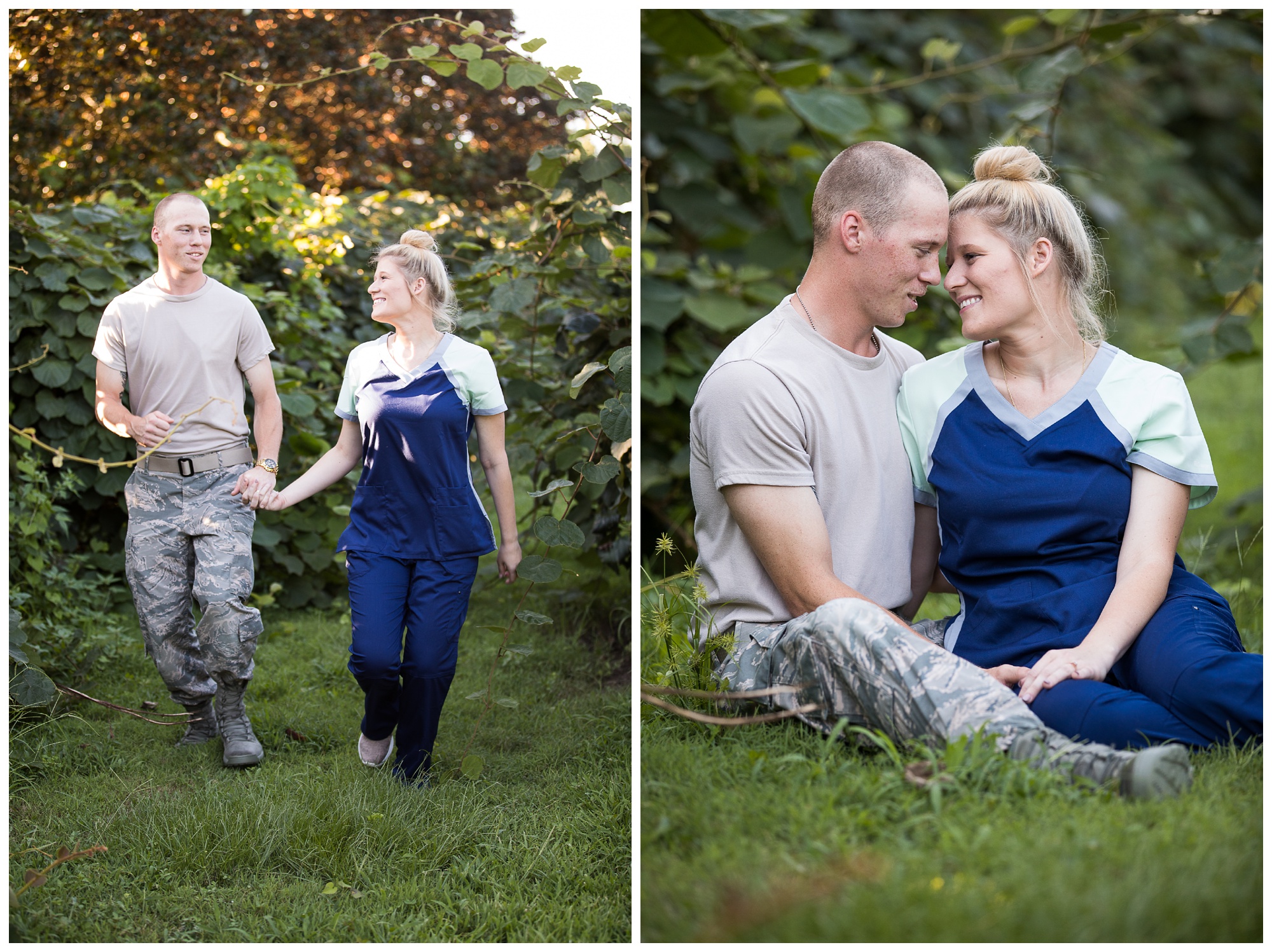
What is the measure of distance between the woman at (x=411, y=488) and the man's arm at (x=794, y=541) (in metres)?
0.78

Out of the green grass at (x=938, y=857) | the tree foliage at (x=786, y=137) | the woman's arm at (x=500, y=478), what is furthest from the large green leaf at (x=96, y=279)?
the green grass at (x=938, y=857)

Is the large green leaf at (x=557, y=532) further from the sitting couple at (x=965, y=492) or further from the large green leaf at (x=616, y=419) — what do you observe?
the sitting couple at (x=965, y=492)

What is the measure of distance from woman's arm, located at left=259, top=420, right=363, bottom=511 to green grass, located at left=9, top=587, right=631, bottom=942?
54 cm

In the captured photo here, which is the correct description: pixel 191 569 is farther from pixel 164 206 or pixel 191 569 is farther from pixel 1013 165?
pixel 1013 165

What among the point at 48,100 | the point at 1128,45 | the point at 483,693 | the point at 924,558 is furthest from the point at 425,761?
the point at 1128,45

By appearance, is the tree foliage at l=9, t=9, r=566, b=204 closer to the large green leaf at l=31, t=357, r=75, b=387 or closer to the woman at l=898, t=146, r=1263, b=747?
the large green leaf at l=31, t=357, r=75, b=387

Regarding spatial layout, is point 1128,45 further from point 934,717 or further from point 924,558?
point 934,717

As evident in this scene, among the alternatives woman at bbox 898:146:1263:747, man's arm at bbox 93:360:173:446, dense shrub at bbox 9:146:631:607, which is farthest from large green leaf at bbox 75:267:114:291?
woman at bbox 898:146:1263:747

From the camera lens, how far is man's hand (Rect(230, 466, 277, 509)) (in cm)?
260

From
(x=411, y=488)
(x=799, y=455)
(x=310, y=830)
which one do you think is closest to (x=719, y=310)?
(x=411, y=488)

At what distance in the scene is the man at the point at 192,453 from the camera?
2.52 m

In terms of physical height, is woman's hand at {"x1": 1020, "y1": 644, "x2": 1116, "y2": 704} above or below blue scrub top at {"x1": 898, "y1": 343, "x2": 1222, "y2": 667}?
below

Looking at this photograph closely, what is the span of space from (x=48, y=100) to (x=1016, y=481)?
8.90 ft

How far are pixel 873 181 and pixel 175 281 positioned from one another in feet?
5.35
